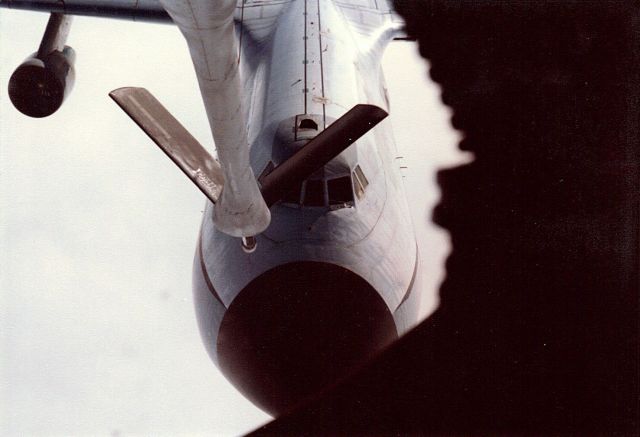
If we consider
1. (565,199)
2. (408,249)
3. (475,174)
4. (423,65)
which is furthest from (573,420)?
(423,65)

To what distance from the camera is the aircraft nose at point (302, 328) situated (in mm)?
7789

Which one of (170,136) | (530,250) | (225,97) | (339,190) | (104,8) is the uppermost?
(225,97)

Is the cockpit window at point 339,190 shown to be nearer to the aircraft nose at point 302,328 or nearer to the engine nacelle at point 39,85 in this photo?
the aircraft nose at point 302,328

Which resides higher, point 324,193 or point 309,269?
point 324,193

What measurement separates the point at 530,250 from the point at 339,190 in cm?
359

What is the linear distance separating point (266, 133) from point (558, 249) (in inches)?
184

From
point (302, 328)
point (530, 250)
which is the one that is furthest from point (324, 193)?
point (530, 250)

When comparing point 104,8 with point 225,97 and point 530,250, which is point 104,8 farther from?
point 225,97

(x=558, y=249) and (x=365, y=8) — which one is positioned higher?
(x=365, y=8)

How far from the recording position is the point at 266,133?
32.0 ft

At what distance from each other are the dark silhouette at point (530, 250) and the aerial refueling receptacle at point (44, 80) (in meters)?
7.59

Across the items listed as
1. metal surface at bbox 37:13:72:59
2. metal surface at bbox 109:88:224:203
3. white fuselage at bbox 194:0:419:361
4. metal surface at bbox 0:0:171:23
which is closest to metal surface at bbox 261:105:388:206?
white fuselage at bbox 194:0:419:361

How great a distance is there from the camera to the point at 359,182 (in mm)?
9094

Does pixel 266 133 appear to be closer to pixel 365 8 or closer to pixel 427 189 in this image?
pixel 427 189
